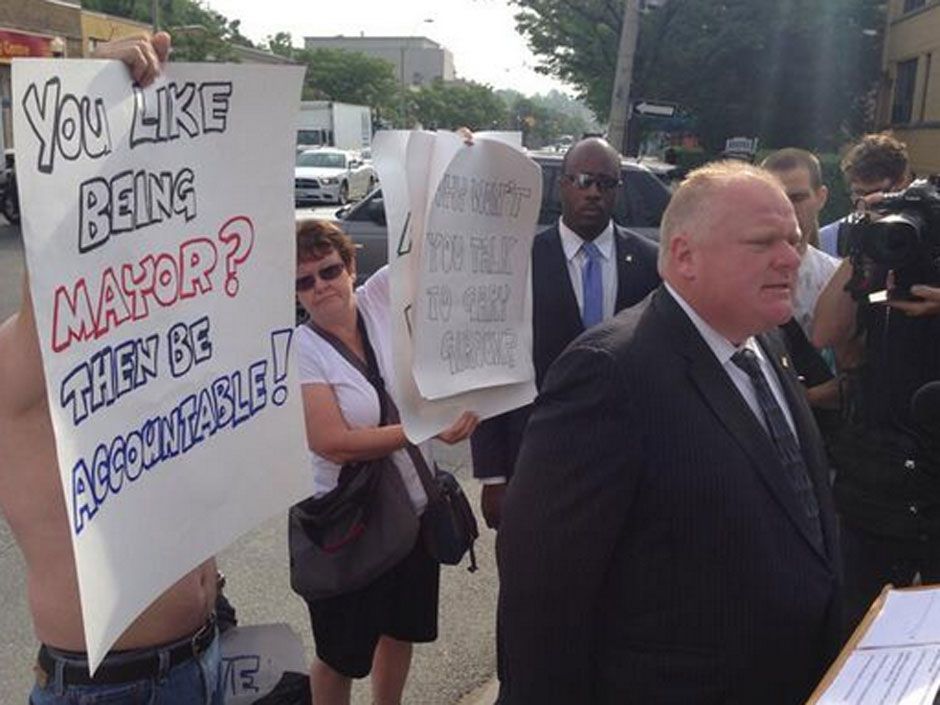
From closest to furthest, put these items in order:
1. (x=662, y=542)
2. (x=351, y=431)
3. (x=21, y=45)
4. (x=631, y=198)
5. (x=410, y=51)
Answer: (x=662, y=542) < (x=351, y=431) < (x=631, y=198) < (x=21, y=45) < (x=410, y=51)

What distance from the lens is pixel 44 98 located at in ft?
4.63

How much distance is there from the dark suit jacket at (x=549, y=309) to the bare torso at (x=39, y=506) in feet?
5.21

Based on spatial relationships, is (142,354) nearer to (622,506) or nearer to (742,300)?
(622,506)

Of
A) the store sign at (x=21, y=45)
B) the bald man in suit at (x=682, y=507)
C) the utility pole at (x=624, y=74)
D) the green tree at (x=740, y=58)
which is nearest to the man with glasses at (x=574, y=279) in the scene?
the bald man in suit at (x=682, y=507)

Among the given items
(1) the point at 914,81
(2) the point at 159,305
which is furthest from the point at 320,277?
(1) the point at 914,81

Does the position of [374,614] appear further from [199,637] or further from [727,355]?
[727,355]

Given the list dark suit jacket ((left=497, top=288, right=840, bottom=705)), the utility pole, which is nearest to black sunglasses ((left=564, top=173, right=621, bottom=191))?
dark suit jacket ((left=497, top=288, right=840, bottom=705))

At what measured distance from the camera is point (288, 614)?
3.93 m

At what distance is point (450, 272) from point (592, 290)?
914mm

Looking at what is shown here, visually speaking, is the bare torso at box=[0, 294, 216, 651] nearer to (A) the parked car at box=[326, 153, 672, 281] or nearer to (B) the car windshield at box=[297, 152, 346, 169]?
(A) the parked car at box=[326, 153, 672, 281]

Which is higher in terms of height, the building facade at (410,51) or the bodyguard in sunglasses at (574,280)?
the building facade at (410,51)

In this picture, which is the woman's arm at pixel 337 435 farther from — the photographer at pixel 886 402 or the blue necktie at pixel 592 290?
the photographer at pixel 886 402

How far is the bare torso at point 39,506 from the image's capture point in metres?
1.56

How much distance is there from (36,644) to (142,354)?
96.7 inches
